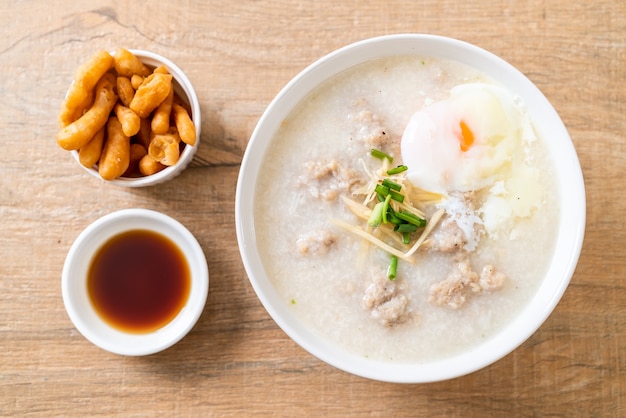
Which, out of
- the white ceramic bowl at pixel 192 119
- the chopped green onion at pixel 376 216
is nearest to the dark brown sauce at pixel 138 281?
the white ceramic bowl at pixel 192 119

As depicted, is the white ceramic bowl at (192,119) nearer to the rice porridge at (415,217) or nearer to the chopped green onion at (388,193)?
the rice porridge at (415,217)

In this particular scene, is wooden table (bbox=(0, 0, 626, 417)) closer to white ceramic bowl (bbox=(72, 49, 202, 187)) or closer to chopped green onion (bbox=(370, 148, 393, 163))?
white ceramic bowl (bbox=(72, 49, 202, 187))

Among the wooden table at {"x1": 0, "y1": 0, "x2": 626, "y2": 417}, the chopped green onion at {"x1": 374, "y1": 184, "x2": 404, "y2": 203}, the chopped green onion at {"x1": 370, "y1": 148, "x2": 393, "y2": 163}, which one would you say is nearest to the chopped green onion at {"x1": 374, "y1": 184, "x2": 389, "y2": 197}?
the chopped green onion at {"x1": 374, "y1": 184, "x2": 404, "y2": 203}

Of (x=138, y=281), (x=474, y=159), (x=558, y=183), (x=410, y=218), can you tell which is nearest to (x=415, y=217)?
(x=410, y=218)

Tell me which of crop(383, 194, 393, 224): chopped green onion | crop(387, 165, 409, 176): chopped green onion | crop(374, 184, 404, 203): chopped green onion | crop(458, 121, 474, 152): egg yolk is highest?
crop(458, 121, 474, 152): egg yolk

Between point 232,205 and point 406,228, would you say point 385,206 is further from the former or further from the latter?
point 232,205

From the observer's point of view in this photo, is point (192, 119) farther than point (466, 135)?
Yes
